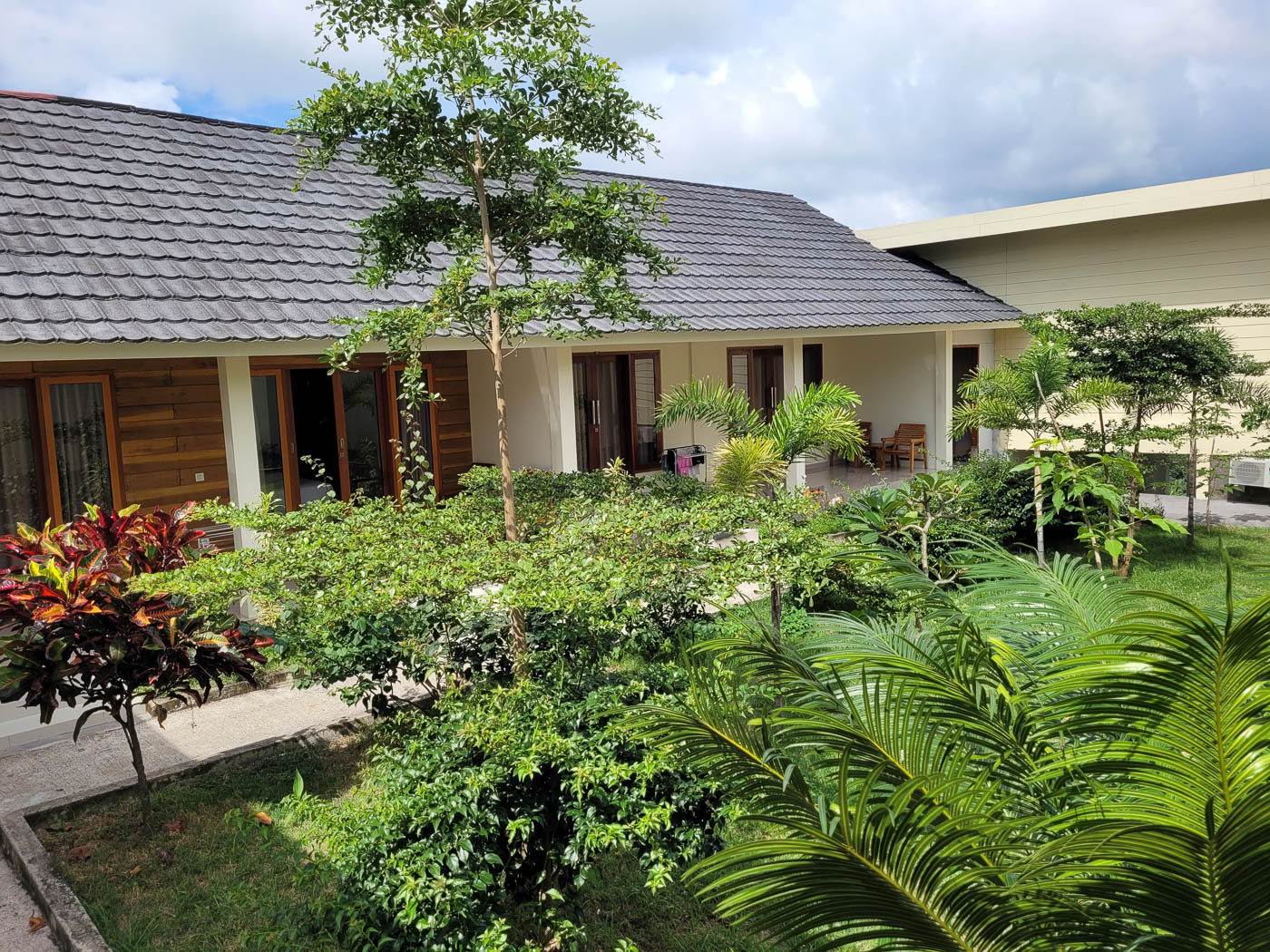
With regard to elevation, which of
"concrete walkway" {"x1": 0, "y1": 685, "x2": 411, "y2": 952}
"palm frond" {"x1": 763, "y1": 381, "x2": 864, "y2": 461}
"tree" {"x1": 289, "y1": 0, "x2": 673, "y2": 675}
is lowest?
"concrete walkway" {"x1": 0, "y1": 685, "x2": 411, "y2": 952}

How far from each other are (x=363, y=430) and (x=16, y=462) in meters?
4.11

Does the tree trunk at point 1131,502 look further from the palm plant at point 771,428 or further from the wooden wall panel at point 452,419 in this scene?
the wooden wall panel at point 452,419

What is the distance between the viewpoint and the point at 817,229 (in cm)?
1962

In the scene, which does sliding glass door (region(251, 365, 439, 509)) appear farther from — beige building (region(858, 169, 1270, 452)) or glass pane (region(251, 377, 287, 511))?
beige building (region(858, 169, 1270, 452))

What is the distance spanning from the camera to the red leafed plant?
514 centimetres

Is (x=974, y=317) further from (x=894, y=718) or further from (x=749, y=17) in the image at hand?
(x=894, y=718)

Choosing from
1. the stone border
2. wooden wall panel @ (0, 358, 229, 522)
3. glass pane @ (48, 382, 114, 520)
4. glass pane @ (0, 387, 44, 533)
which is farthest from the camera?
wooden wall panel @ (0, 358, 229, 522)

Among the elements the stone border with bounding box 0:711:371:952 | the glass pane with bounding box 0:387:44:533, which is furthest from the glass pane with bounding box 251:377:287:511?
the stone border with bounding box 0:711:371:952

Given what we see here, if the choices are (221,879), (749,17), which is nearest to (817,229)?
(749,17)

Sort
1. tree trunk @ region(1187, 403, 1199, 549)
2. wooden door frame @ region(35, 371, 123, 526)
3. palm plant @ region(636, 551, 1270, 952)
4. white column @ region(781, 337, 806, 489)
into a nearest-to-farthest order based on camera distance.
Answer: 1. palm plant @ region(636, 551, 1270, 952)
2. wooden door frame @ region(35, 371, 123, 526)
3. tree trunk @ region(1187, 403, 1199, 549)
4. white column @ region(781, 337, 806, 489)

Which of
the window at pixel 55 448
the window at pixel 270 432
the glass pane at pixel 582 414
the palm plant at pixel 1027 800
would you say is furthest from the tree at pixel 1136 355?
the window at pixel 55 448

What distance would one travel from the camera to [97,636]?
521 centimetres

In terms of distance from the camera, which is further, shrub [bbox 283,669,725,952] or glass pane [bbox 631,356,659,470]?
glass pane [bbox 631,356,659,470]

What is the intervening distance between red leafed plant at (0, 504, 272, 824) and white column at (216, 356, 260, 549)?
9.44ft
